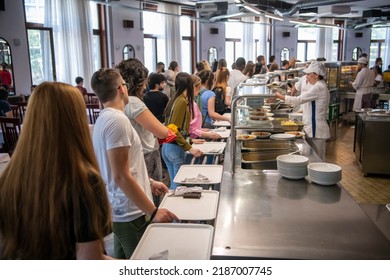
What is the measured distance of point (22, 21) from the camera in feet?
24.0

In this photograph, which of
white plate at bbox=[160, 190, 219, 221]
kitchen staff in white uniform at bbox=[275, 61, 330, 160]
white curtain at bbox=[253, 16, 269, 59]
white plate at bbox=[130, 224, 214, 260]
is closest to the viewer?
white plate at bbox=[130, 224, 214, 260]

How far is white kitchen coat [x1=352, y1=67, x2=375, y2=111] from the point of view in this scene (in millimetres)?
7578

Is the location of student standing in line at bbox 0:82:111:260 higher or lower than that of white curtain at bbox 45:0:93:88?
lower

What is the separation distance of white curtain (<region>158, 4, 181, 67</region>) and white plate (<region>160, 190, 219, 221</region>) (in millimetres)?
9151

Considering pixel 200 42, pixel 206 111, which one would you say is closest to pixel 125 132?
pixel 206 111

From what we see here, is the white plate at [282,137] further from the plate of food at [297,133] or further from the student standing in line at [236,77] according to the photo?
the student standing in line at [236,77]

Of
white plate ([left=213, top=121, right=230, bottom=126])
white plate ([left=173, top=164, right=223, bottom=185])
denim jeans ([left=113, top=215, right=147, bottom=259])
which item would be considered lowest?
denim jeans ([left=113, top=215, right=147, bottom=259])

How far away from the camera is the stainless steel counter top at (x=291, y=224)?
1.28 metres

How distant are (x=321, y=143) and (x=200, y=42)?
8.90 meters

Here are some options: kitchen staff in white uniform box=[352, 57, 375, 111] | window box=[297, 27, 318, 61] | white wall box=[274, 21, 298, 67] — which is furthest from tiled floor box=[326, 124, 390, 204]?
window box=[297, 27, 318, 61]

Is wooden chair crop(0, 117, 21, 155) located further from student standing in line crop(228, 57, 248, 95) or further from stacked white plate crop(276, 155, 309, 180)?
stacked white plate crop(276, 155, 309, 180)

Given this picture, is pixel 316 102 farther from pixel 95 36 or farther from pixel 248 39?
pixel 248 39
